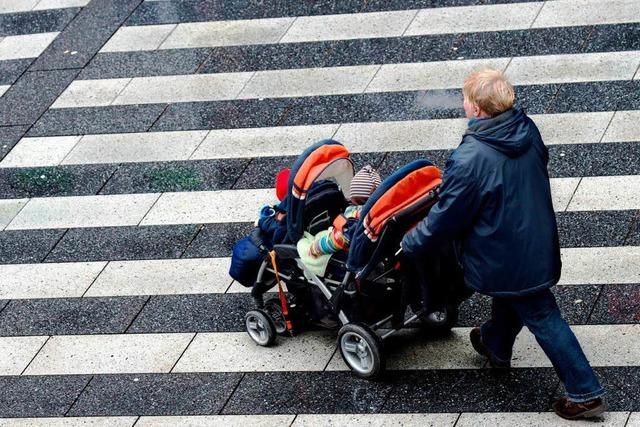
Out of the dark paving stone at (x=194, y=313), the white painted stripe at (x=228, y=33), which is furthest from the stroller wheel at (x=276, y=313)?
the white painted stripe at (x=228, y=33)

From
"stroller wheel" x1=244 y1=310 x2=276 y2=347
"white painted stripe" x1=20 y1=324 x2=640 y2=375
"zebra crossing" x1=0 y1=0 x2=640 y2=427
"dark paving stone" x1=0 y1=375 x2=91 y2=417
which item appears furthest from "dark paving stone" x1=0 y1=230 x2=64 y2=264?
"stroller wheel" x1=244 y1=310 x2=276 y2=347

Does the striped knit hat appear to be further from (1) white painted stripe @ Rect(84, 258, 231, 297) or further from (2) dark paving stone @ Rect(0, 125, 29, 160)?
(2) dark paving stone @ Rect(0, 125, 29, 160)

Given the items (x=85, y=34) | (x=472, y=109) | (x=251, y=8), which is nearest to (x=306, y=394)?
(x=472, y=109)

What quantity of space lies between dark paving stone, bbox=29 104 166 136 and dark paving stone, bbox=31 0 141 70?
2.95ft

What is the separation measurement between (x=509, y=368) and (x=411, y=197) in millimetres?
1237

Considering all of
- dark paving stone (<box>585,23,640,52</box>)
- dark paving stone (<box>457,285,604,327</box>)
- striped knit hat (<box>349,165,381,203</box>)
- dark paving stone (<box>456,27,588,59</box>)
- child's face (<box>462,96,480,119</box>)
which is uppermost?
child's face (<box>462,96,480,119</box>)

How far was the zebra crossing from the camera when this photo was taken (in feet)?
22.1

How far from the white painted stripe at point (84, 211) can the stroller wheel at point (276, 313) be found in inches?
72.1

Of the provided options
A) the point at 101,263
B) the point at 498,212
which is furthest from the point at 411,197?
the point at 101,263

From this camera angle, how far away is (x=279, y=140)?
9.19 metres

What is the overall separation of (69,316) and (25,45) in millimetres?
4560

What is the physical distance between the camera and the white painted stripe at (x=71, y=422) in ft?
22.2

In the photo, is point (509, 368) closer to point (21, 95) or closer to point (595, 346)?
point (595, 346)

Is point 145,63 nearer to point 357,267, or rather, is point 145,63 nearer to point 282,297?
point 282,297
